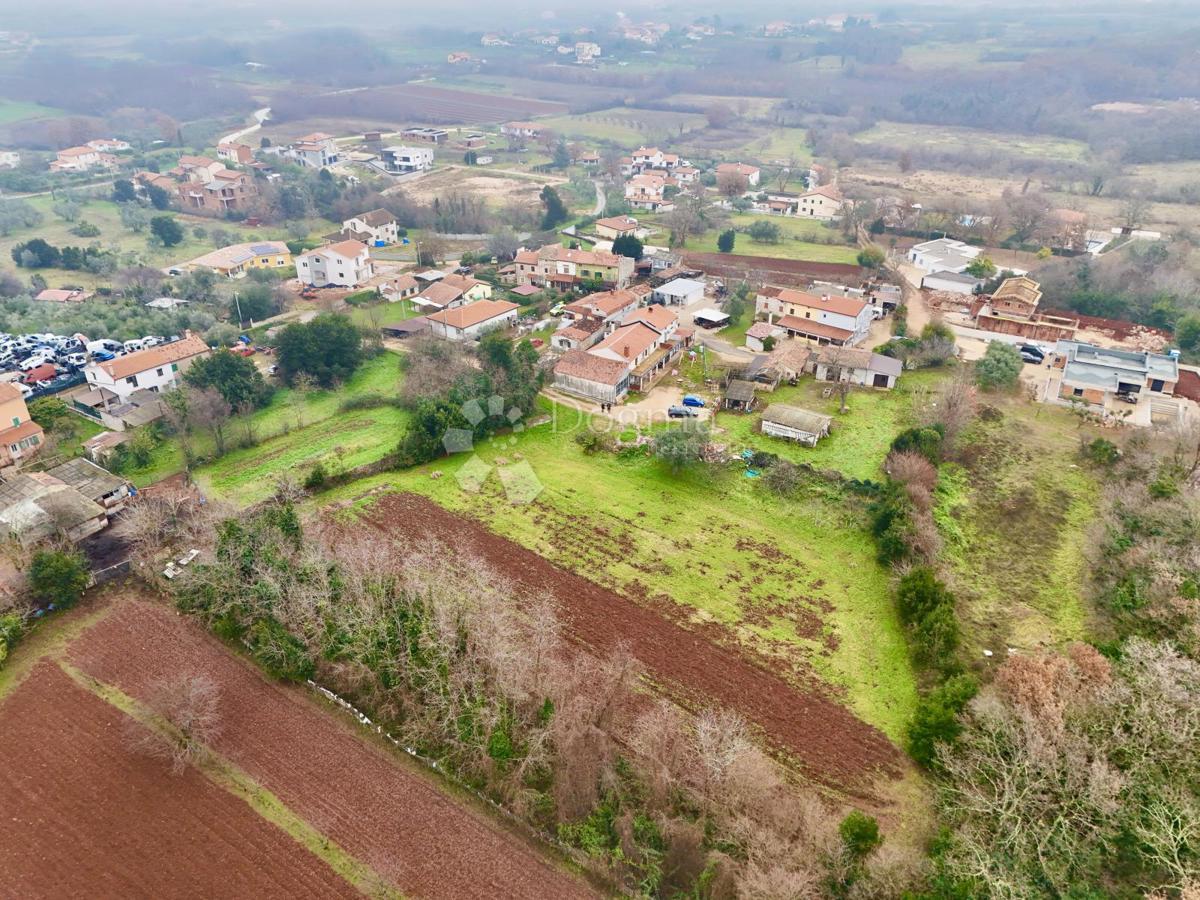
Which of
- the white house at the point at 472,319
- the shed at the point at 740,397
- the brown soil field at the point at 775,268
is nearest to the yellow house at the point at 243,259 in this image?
the white house at the point at 472,319

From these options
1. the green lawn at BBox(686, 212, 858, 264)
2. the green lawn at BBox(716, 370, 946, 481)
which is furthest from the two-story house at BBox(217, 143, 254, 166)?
the green lawn at BBox(716, 370, 946, 481)

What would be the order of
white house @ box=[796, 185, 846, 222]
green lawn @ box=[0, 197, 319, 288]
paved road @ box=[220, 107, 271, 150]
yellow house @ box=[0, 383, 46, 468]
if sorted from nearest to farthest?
yellow house @ box=[0, 383, 46, 468] → green lawn @ box=[0, 197, 319, 288] → white house @ box=[796, 185, 846, 222] → paved road @ box=[220, 107, 271, 150]

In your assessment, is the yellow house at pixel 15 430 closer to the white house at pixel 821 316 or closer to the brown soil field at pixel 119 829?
the brown soil field at pixel 119 829

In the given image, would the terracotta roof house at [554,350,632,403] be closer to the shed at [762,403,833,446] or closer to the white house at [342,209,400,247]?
the shed at [762,403,833,446]

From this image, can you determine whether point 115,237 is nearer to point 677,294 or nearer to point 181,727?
point 677,294

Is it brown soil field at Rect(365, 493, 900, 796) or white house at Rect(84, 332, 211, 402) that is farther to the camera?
white house at Rect(84, 332, 211, 402)

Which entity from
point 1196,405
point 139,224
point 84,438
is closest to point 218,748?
point 84,438

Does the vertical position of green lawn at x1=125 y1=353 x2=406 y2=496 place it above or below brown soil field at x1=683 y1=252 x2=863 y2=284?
below
